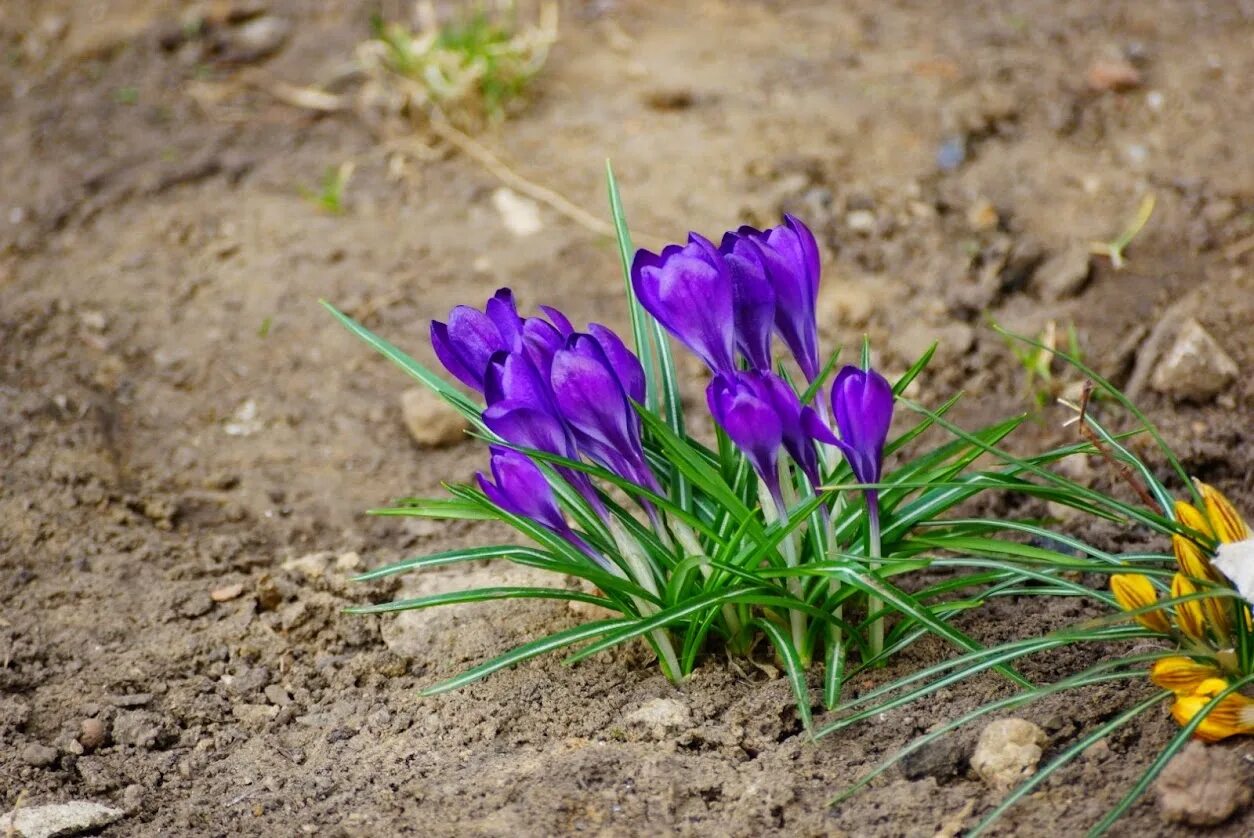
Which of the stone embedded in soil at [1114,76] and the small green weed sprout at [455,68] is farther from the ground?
the stone embedded in soil at [1114,76]

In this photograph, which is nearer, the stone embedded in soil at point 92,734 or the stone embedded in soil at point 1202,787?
the stone embedded in soil at point 1202,787

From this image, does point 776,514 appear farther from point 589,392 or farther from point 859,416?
point 589,392

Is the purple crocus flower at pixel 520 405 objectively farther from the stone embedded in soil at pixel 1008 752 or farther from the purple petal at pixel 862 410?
the stone embedded in soil at pixel 1008 752

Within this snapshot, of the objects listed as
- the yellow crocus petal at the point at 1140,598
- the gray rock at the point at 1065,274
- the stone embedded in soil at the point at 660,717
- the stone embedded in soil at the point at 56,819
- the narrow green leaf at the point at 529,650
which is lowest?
the stone embedded in soil at the point at 56,819

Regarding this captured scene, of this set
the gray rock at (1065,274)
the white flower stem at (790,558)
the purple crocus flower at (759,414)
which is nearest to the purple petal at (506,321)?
the purple crocus flower at (759,414)

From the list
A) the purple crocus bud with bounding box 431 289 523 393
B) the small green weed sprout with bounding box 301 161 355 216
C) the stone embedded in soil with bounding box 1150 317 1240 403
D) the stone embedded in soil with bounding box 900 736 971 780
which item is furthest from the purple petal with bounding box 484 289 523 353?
the small green weed sprout with bounding box 301 161 355 216

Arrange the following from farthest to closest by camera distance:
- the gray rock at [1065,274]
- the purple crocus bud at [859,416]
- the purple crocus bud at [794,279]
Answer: the gray rock at [1065,274], the purple crocus bud at [794,279], the purple crocus bud at [859,416]

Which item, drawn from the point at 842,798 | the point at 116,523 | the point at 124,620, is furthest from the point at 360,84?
the point at 842,798

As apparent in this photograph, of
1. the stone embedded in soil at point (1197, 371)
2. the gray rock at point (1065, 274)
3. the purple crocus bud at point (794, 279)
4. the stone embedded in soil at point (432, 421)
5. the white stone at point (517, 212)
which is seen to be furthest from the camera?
the white stone at point (517, 212)
